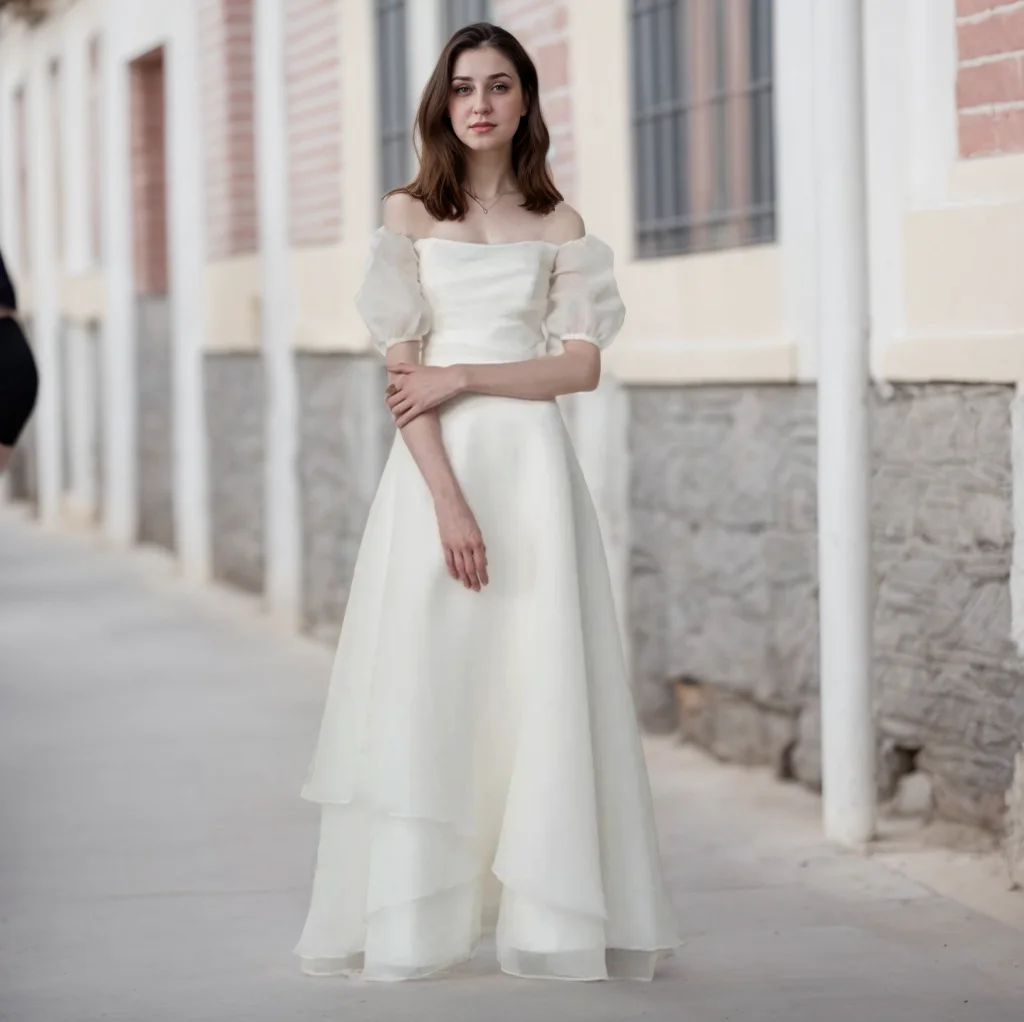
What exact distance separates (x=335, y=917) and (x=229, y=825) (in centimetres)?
191

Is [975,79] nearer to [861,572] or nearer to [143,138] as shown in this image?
[861,572]

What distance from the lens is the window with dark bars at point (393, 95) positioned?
10.1 m

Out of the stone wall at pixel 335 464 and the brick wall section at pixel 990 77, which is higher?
the brick wall section at pixel 990 77

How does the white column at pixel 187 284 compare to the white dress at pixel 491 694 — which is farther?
the white column at pixel 187 284

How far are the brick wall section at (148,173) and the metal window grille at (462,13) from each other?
6.03 metres

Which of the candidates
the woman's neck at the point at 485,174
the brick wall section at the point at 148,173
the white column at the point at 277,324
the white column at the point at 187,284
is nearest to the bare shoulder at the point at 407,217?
the woman's neck at the point at 485,174

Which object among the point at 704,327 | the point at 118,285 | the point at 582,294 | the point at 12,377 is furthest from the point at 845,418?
the point at 118,285

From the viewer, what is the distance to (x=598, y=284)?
176 inches

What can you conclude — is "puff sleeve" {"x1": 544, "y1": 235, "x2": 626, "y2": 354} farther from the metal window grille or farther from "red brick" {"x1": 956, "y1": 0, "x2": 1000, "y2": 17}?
the metal window grille

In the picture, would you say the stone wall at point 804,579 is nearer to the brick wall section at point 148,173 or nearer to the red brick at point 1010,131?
the red brick at point 1010,131

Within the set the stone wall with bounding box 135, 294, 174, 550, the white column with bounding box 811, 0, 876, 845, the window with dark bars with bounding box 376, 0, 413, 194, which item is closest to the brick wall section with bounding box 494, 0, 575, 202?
the window with dark bars with bounding box 376, 0, 413, 194

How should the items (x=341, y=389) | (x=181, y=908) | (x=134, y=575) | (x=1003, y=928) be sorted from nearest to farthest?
(x=1003, y=928), (x=181, y=908), (x=341, y=389), (x=134, y=575)

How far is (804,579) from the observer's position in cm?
672

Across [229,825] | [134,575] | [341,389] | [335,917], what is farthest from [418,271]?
[134,575]
